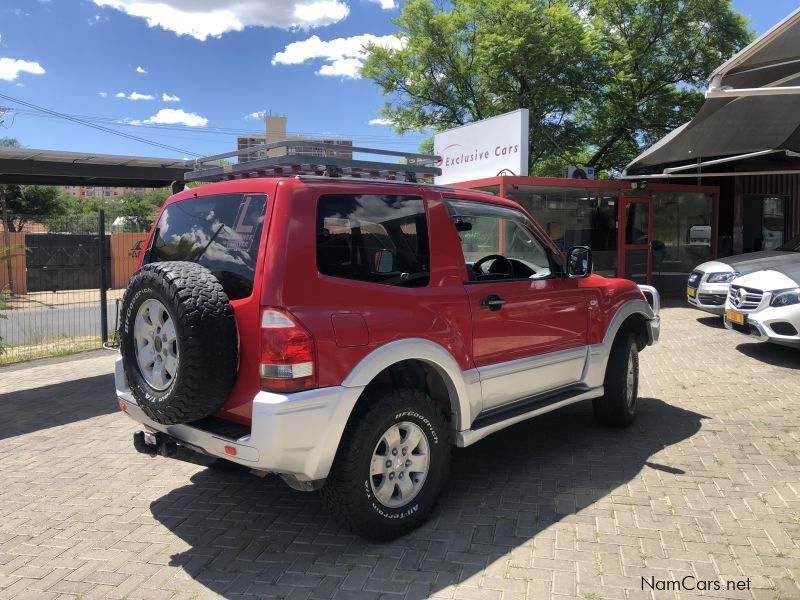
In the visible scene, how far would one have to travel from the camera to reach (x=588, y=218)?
13406 mm

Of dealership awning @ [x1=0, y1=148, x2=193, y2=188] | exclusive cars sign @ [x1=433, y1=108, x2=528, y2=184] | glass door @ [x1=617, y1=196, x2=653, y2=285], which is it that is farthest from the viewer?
glass door @ [x1=617, y1=196, x2=653, y2=285]

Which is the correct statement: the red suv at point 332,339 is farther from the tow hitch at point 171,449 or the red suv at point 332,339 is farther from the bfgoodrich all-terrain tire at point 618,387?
the bfgoodrich all-terrain tire at point 618,387

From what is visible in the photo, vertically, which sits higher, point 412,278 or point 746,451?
point 412,278

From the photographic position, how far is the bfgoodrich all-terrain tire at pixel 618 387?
5.11 metres

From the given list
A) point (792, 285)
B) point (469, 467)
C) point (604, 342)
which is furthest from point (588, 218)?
point (469, 467)

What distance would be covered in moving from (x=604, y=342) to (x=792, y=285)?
414cm

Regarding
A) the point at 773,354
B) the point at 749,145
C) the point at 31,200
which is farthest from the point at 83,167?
the point at 31,200

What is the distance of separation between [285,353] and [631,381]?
3512mm

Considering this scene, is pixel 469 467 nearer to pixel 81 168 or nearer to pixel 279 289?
pixel 279 289

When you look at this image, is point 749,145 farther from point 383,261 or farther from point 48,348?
point 48,348

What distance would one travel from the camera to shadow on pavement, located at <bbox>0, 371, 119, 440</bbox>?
5.95m

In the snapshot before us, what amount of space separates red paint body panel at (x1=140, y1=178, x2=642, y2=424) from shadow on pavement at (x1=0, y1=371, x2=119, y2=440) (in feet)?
11.1

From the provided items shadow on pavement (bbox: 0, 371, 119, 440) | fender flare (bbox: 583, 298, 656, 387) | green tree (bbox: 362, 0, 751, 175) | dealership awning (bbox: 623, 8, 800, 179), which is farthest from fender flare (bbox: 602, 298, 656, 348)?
green tree (bbox: 362, 0, 751, 175)

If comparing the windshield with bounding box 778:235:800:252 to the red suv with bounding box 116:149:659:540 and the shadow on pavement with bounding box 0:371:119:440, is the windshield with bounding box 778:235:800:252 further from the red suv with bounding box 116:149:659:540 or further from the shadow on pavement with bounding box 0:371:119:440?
the shadow on pavement with bounding box 0:371:119:440
